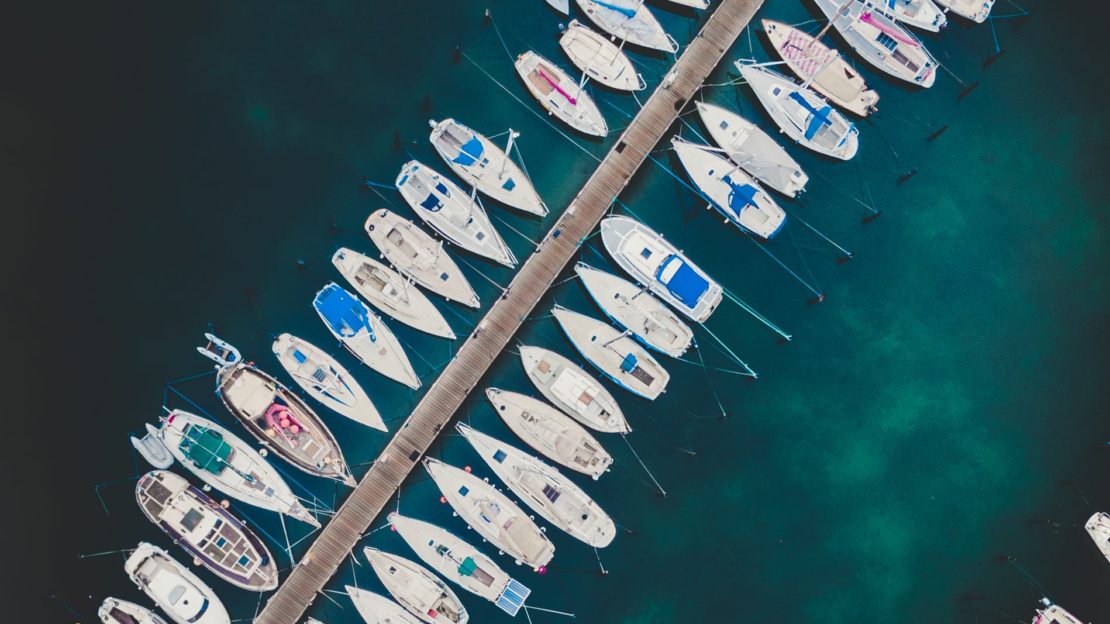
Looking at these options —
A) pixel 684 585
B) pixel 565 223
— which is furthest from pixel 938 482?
pixel 565 223

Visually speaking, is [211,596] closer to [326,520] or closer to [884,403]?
[326,520]

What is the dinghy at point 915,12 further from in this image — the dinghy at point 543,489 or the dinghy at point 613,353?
the dinghy at point 543,489

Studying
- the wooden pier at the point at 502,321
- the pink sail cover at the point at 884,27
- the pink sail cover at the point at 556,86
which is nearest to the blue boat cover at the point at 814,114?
the wooden pier at the point at 502,321

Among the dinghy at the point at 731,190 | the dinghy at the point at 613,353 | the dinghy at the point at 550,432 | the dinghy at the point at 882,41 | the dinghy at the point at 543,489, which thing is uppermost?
the dinghy at the point at 882,41

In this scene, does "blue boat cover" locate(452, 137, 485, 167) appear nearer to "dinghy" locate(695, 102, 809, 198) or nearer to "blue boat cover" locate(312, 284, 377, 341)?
"blue boat cover" locate(312, 284, 377, 341)

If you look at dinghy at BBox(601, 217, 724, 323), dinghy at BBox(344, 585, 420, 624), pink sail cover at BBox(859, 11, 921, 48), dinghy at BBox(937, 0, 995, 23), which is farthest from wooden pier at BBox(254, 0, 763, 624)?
dinghy at BBox(937, 0, 995, 23)

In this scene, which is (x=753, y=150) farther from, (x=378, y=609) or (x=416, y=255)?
(x=378, y=609)
